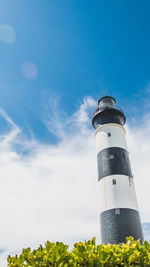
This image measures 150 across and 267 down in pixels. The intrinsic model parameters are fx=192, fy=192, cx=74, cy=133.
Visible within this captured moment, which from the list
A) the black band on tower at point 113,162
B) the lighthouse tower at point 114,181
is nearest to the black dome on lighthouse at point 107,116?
the lighthouse tower at point 114,181

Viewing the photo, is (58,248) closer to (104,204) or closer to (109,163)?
(104,204)

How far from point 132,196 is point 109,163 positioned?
3.09 metres

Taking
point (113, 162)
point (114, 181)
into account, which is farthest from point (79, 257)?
point (113, 162)

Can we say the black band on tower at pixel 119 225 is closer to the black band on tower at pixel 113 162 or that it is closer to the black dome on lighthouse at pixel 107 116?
the black band on tower at pixel 113 162

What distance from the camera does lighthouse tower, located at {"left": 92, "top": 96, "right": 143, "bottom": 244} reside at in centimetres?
1347

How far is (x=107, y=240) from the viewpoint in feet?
44.1

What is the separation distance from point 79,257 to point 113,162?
467 inches

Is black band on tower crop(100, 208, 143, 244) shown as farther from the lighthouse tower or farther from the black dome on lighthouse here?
the black dome on lighthouse

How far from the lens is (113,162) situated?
52.7 ft

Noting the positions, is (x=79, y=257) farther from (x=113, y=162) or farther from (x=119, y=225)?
(x=113, y=162)

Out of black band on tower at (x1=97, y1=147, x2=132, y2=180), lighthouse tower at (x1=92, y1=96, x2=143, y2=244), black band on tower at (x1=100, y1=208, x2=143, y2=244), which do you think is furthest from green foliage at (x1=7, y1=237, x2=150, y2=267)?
black band on tower at (x1=97, y1=147, x2=132, y2=180)

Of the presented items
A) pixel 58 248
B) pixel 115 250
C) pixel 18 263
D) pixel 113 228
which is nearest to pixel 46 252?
pixel 58 248

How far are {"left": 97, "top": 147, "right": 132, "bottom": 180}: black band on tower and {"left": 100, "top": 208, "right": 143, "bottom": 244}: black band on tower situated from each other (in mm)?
3008

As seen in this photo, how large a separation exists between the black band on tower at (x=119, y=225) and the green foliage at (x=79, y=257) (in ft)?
29.5
